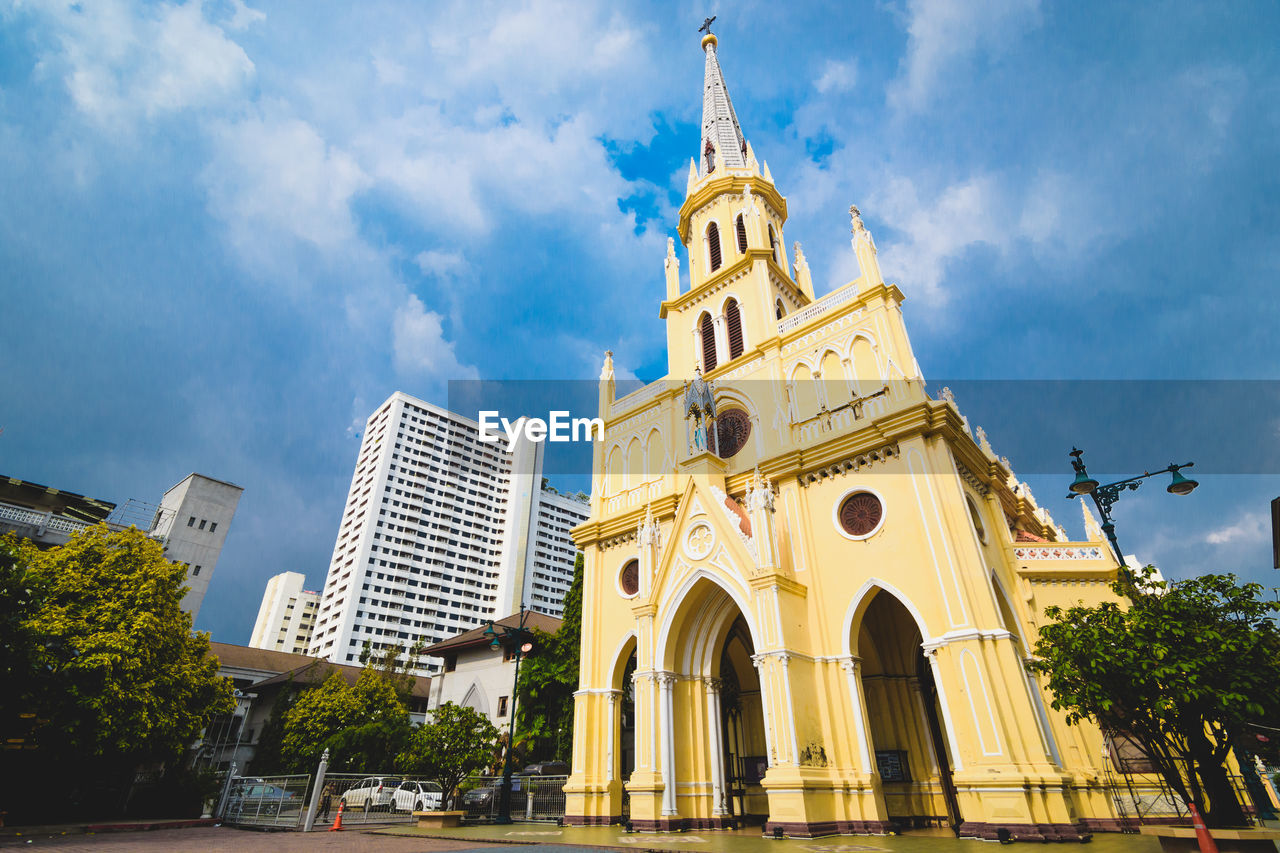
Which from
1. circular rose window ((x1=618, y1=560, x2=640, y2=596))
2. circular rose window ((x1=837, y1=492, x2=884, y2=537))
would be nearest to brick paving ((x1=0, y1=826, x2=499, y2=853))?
circular rose window ((x1=618, y1=560, x2=640, y2=596))

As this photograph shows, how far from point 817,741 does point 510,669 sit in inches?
981

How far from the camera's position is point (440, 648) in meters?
39.3

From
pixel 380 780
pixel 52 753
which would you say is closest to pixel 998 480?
pixel 380 780

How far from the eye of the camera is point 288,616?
105 meters

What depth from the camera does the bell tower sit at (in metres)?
23.3

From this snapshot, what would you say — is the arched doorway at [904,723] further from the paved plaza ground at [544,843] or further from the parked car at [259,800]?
the parked car at [259,800]

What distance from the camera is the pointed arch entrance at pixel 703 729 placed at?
15711 millimetres

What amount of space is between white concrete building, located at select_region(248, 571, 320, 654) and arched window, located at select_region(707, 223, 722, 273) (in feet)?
339

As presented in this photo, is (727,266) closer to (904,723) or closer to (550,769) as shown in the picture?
(904,723)

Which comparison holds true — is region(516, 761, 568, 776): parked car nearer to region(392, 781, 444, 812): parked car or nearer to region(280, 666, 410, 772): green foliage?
region(392, 781, 444, 812): parked car

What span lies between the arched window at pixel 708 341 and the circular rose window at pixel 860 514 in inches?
344

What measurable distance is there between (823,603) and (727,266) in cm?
1416

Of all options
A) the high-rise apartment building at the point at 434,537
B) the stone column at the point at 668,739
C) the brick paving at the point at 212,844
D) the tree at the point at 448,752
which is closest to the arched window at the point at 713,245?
the stone column at the point at 668,739

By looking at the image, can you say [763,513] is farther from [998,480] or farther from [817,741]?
[998,480]
